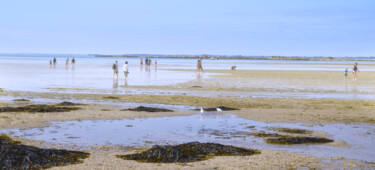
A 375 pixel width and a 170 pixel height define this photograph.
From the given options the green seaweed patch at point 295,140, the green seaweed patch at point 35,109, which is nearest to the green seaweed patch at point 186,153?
the green seaweed patch at point 295,140

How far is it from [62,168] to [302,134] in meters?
6.62

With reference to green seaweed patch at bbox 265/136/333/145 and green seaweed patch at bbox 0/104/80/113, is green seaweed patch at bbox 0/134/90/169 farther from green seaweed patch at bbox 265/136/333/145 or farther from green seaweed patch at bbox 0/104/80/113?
green seaweed patch at bbox 0/104/80/113

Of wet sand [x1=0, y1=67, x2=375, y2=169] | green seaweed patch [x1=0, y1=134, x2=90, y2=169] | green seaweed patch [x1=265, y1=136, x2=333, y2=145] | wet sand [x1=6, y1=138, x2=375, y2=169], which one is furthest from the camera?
green seaweed patch [x1=265, y1=136, x2=333, y2=145]

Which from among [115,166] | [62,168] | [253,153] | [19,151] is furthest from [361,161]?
[19,151]

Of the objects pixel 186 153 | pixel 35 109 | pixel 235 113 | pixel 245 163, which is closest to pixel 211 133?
pixel 186 153

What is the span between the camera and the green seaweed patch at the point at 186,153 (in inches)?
368

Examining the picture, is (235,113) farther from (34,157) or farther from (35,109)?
(34,157)

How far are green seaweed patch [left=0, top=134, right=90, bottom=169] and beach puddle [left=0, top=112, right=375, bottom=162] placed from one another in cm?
142

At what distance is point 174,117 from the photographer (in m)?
15.7

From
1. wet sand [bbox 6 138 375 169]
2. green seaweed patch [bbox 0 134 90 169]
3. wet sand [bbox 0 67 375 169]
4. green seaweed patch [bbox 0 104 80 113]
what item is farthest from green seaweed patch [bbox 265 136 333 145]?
green seaweed patch [bbox 0 104 80 113]

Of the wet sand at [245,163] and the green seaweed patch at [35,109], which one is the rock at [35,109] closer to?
the green seaweed patch at [35,109]

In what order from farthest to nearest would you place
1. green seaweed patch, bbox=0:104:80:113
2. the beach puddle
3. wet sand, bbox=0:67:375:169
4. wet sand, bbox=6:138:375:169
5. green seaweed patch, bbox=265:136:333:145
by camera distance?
green seaweed patch, bbox=0:104:80:113
green seaweed patch, bbox=265:136:333:145
the beach puddle
wet sand, bbox=0:67:375:169
wet sand, bbox=6:138:375:169

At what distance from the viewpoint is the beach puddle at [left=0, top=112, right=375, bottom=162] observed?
1095 cm

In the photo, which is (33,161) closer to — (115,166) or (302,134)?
(115,166)
